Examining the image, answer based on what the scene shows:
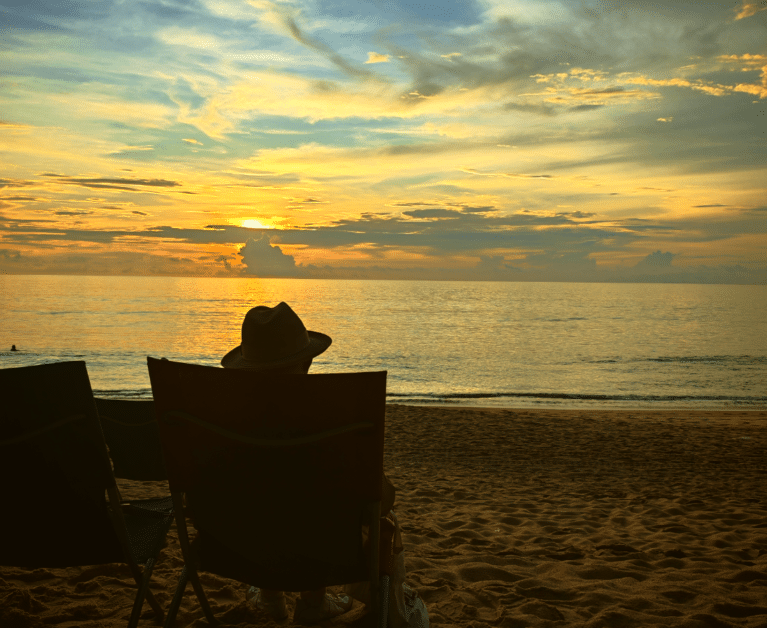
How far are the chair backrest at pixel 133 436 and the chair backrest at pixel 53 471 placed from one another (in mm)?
1011

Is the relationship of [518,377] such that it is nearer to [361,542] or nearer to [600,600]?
[600,600]

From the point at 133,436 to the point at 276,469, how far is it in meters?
1.70

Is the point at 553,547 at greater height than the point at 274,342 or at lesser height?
lesser

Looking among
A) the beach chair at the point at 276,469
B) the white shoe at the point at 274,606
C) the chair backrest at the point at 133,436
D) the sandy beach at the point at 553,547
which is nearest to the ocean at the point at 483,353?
the sandy beach at the point at 553,547

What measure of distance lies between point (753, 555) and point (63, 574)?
14.3 feet

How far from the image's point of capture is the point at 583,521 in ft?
15.5

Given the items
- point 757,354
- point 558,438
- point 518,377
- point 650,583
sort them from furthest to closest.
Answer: point 757,354, point 518,377, point 558,438, point 650,583

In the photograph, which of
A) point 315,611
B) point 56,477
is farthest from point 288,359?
point 315,611

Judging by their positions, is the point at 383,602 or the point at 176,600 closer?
the point at 383,602

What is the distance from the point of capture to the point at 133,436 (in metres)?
3.10

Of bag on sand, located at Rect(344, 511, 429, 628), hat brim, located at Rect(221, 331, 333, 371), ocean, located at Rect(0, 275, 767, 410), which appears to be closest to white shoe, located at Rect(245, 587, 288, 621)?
bag on sand, located at Rect(344, 511, 429, 628)

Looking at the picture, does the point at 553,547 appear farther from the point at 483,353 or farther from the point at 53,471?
the point at 483,353

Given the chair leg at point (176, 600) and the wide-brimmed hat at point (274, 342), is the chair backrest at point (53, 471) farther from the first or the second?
the wide-brimmed hat at point (274, 342)

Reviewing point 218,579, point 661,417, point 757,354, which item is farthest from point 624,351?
point 218,579
